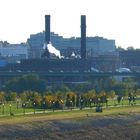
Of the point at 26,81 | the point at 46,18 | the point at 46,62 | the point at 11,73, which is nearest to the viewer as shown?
the point at 26,81

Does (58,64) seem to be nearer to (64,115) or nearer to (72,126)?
(64,115)

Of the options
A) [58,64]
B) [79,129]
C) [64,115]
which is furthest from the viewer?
[58,64]

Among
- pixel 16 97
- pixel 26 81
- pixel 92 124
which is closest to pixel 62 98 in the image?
pixel 16 97

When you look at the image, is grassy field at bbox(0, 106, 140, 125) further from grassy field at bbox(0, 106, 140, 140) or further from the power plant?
the power plant

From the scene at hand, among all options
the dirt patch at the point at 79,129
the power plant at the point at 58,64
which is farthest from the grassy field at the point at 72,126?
the power plant at the point at 58,64

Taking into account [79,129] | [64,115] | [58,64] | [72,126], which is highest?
[58,64]

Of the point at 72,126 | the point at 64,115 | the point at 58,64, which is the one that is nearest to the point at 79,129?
the point at 72,126

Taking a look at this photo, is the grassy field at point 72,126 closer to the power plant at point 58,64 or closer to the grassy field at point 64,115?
the grassy field at point 64,115

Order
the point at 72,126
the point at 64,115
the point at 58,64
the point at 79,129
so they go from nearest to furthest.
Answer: the point at 79,129 → the point at 72,126 → the point at 64,115 → the point at 58,64

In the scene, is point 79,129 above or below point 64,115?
below

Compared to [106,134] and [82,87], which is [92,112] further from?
[82,87]

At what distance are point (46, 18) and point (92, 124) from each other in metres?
122

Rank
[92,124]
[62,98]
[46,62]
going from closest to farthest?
[92,124], [62,98], [46,62]

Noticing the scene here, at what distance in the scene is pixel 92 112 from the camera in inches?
3474
